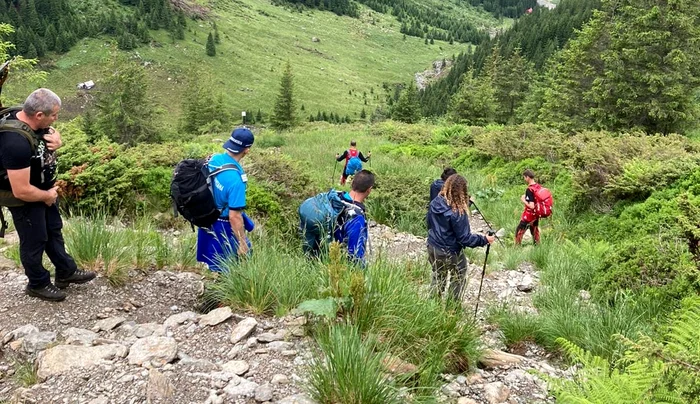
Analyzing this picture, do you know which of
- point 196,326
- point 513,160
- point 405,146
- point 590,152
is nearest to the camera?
point 196,326

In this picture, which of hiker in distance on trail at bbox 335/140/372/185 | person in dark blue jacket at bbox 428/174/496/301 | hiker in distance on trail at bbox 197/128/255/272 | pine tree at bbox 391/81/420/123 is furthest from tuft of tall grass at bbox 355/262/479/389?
pine tree at bbox 391/81/420/123

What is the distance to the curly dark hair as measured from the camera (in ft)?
18.0

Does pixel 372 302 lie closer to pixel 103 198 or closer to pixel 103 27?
pixel 103 198

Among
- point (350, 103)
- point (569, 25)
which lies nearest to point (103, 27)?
point (350, 103)

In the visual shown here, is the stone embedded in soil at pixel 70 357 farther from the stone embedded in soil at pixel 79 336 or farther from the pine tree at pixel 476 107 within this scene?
the pine tree at pixel 476 107

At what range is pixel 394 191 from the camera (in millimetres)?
12844

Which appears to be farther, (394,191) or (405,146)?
(405,146)

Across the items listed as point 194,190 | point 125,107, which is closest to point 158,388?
point 194,190

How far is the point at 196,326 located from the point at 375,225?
7.98 metres

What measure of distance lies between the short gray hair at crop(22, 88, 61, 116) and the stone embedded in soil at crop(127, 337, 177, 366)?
7.15ft

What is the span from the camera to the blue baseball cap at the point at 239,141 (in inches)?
181

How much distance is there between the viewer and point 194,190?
15.0ft

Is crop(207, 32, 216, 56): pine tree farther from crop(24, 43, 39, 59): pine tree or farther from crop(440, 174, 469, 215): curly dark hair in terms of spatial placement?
crop(440, 174, 469, 215): curly dark hair

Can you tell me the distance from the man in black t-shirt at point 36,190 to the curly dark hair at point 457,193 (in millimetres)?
4075
